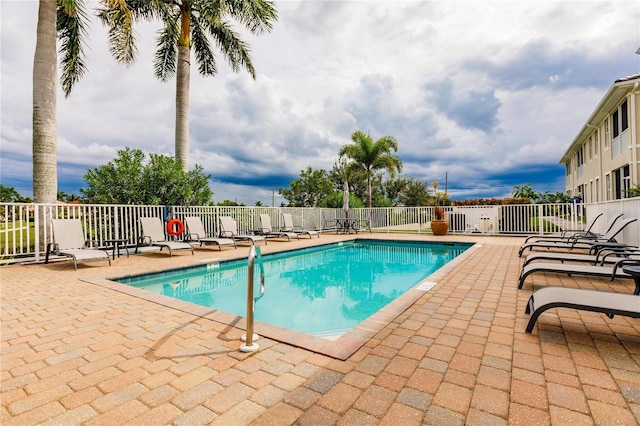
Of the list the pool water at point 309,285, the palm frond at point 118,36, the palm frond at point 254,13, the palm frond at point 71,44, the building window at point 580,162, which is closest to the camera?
the pool water at point 309,285

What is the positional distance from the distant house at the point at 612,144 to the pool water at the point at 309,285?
28.8 ft

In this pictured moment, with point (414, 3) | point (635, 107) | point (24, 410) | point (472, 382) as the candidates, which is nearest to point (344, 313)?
point (472, 382)

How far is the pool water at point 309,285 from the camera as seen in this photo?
14.3 feet

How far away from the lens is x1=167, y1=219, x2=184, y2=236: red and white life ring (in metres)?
9.37

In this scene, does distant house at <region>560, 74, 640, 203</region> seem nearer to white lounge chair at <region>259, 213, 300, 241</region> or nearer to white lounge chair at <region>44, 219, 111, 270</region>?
white lounge chair at <region>259, 213, 300, 241</region>

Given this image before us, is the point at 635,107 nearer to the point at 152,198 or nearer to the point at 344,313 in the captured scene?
the point at 344,313

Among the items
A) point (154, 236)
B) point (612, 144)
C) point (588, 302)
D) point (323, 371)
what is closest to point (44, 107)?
point (154, 236)

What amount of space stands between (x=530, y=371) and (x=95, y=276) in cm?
633

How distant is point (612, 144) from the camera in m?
13.9

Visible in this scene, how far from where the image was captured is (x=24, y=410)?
5.52 feet

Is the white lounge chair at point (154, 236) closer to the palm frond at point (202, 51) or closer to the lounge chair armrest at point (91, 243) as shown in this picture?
the lounge chair armrest at point (91, 243)

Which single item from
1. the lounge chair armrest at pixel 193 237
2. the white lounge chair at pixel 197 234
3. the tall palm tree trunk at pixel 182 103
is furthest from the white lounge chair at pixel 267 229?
the tall palm tree trunk at pixel 182 103

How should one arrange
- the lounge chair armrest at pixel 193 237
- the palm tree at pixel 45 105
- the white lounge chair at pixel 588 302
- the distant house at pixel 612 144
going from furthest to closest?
the distant house at pixel 612 144
the lounge chair armrest at pixel 193 237
the palm tree at pixel 45 105
the white lounge chair at pixel 588 302

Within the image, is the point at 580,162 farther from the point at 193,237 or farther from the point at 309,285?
the point at 193,237
